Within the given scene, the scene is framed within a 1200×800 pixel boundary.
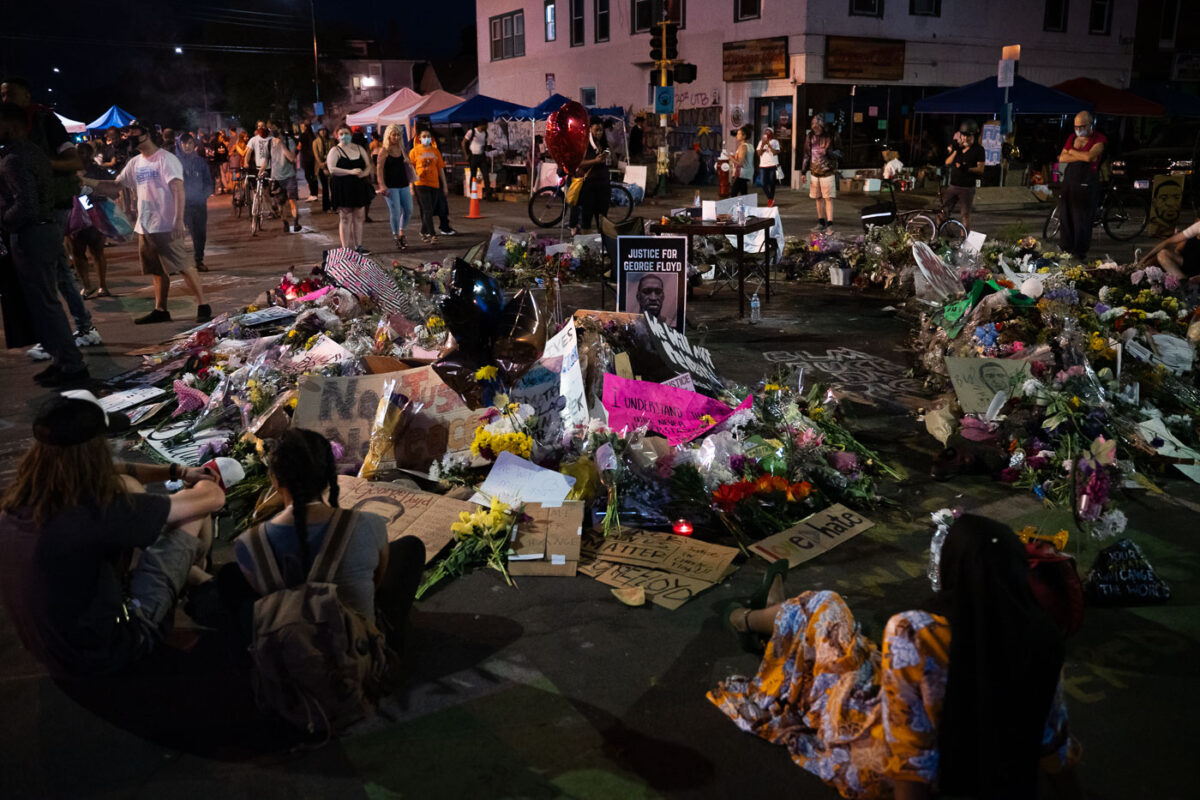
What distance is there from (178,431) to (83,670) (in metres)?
3.11

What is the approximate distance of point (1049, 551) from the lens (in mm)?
3379

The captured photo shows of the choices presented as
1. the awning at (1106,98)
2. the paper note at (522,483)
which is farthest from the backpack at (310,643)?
the awning at (1106,98)

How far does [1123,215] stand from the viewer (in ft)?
51.0

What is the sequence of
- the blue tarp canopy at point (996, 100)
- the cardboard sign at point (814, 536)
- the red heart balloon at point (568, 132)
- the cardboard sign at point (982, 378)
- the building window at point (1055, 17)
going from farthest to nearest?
1. the building window at point (1055, 17)
2. the blue tarp canopy at point (996, 100)
3. the red heart balloon at point (568, 132)
4. the cardboard sign at point (982, 378)
5. the cardboard sign at point (814, 536)

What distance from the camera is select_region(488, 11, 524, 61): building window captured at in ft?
123

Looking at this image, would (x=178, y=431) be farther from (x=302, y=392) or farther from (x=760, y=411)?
(x=760, y=411)

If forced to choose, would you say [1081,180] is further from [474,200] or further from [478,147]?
[478,147]

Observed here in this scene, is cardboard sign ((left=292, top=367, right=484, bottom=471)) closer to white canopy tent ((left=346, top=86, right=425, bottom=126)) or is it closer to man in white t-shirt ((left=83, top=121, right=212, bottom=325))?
man in white t-shirt ((left=83, top=121, right=212, bottom=325))

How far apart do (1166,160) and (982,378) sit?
52.1ft

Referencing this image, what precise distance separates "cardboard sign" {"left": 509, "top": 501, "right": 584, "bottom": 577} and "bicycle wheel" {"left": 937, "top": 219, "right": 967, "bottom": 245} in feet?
31.3

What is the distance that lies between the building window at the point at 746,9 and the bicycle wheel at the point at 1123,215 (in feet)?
43.4

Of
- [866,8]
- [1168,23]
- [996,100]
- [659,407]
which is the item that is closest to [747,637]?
[659,407]

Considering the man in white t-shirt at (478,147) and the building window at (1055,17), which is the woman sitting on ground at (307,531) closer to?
the man in white t-shirt at (478,147)

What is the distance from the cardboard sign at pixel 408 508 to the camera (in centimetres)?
488
